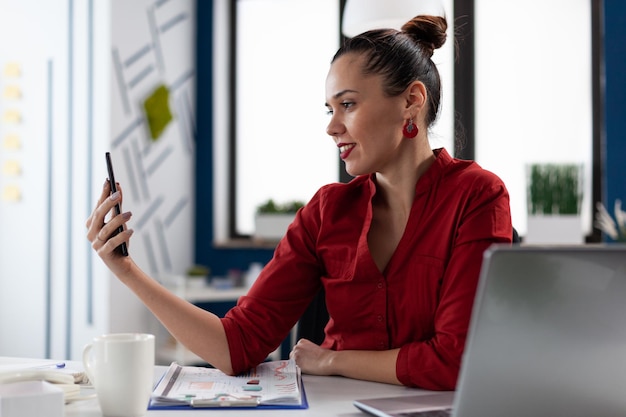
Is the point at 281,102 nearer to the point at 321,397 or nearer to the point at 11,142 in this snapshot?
the point at 11,142

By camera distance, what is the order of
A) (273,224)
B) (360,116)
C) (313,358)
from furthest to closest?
(273,224) < (360,116) < (313,358)

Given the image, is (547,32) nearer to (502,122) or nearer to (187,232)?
(502,122)

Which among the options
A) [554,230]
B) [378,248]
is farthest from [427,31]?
[554,230]

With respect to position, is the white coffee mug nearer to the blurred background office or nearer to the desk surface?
the desk surface

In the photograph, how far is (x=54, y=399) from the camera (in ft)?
2.93

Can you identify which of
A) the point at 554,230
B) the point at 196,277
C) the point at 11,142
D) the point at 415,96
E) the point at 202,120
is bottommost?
the point at 196,277

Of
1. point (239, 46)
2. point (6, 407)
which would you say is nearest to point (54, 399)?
point (6, 407)

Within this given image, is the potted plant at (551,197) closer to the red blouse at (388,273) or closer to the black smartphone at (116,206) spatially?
the red blouse at (388,273)

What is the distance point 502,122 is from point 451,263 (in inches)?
106

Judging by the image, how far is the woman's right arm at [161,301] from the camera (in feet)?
3.92

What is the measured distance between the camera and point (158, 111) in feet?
12.8

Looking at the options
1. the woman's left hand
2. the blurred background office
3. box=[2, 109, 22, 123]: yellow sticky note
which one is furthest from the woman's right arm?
box=[2, 109, 22, 123]: yellow sticky note

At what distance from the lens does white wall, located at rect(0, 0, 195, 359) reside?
3.45 meters

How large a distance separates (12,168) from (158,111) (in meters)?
0.80
